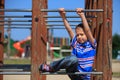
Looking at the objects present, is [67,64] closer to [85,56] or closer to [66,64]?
[66,64]

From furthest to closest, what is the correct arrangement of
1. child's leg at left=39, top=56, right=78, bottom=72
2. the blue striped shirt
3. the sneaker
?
the blue striped shirt → child's leg at left=39, top=56, right=78, bottom=72 → the sneaker

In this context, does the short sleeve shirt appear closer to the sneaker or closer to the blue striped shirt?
the blue striped shirt

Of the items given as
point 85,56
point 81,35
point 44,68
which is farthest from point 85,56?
point 44,68

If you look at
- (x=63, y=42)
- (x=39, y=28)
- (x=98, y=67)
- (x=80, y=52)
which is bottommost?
(x=63, y=42)

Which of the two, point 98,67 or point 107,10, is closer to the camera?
point 107,10

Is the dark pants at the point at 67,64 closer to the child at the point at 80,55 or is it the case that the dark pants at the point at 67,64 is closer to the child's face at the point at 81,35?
the child at the point at 80,55

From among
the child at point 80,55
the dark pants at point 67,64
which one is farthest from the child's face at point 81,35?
the dark pants at point 67,64

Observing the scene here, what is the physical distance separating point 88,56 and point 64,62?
310mm

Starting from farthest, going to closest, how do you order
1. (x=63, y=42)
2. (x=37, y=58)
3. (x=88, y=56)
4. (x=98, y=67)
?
1. (x=63, y=42)
2. (x=98, y=67)
3. (x=88, y=56)
4. (x=37, y=58)

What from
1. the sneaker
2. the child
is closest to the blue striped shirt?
the child

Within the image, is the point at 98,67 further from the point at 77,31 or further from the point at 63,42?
the point at 63,42

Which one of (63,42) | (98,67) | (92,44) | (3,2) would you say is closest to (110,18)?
(92,44)

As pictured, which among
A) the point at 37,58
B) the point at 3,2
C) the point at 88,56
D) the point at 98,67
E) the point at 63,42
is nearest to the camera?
the point at 37,58

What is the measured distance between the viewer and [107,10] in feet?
13.1
